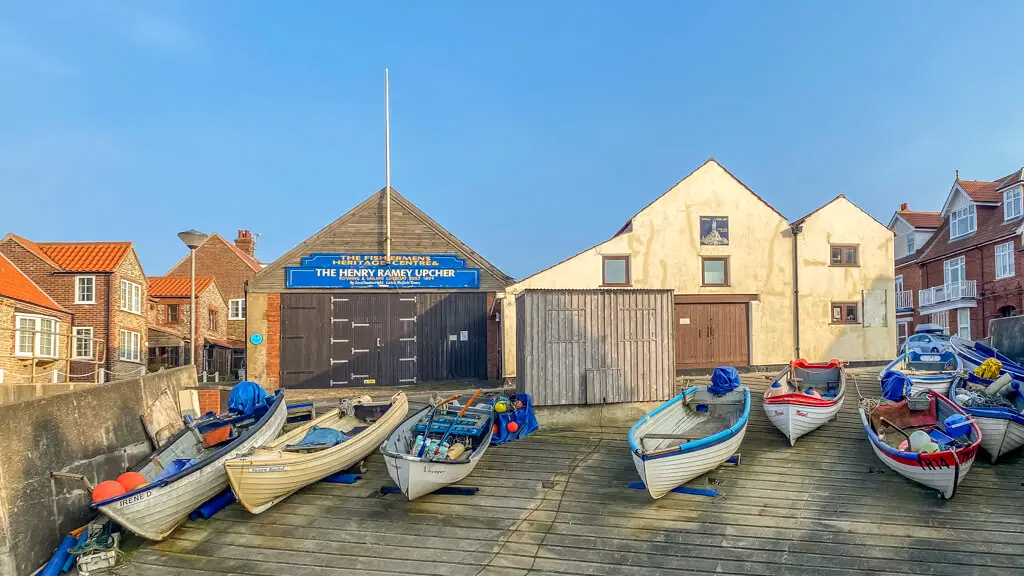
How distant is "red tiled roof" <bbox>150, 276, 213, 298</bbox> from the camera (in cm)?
3684

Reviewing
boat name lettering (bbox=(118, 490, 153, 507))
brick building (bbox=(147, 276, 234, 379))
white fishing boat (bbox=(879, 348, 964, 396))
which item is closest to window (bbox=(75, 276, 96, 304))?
brick building (bbox=(147, 276, 234, 379))

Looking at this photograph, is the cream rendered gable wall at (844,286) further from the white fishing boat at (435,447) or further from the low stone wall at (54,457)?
the low stone wall at (54,457)

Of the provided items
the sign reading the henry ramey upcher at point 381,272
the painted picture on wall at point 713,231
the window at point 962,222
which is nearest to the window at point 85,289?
the sign reading the henry ramey upcher at point 381,272

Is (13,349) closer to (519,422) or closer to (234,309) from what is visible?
(234,309)

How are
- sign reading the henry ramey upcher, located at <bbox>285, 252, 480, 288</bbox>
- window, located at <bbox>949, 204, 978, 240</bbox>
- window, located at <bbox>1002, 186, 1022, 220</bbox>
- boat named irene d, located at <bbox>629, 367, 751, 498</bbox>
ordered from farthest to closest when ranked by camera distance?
window, located at <bbox>949, 204, 978, 240</bbox>
window, located at <bbox>1002, 186, 1022, 220</bbox>
sign reading the henry ramey upcher, located at <bbox>285, 252, 480, 288</bbox>
boat named irene d, located at <bbox>629, 367, 751, 498</bbox>

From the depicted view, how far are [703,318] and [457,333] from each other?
871 cm

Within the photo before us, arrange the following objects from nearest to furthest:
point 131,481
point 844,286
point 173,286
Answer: point 131,481
point 844,286
point 173,286

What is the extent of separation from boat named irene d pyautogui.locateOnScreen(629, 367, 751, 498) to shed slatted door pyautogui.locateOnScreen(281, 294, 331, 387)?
1242 cm

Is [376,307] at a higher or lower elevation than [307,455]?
higher

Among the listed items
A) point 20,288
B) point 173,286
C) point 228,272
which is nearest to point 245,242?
point 228,272

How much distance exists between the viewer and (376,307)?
22.0m

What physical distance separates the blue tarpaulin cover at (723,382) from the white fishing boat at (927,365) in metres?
5.36

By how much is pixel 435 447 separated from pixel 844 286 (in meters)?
17.4

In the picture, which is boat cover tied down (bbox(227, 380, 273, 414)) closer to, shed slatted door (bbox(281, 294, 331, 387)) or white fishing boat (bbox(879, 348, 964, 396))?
shed slatted door (bbox(281, 294, 331, 387))
